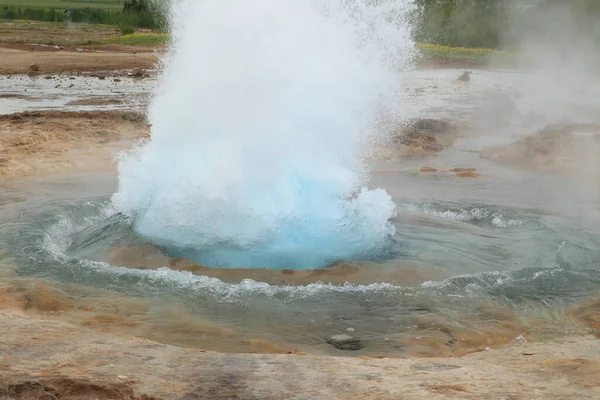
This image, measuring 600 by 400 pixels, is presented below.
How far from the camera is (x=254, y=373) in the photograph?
3865mm

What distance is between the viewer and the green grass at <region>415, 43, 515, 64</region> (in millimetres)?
37753

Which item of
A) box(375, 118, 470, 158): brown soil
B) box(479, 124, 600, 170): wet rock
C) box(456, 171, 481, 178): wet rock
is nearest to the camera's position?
box(456, 171, 481, 178): wet rock

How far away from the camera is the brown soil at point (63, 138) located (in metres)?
11.2

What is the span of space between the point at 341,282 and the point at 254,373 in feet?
7.55

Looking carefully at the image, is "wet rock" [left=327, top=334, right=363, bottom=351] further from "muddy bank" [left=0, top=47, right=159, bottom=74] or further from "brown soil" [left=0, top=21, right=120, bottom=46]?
"brown soil" [left=0, top=21, right=120, bottom=46]

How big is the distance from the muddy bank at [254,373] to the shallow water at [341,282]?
555 millimetres

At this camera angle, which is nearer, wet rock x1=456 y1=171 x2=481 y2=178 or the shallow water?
the shallow water

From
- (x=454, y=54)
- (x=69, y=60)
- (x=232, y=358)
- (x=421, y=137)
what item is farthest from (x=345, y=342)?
(x=454, y=54)

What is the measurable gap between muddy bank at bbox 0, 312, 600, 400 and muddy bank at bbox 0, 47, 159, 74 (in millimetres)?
23571

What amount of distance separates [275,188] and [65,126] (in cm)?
814

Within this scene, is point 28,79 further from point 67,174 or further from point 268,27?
point 268,27

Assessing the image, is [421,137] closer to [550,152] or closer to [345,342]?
[550,152]

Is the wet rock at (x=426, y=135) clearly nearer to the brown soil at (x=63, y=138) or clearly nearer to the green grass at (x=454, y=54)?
the brown soil at (x=63, y=138)

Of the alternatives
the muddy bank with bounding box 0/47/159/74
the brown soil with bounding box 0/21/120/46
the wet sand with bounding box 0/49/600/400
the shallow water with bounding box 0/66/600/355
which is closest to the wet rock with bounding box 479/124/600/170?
the shallow water with bounding box 0/66/600/355
